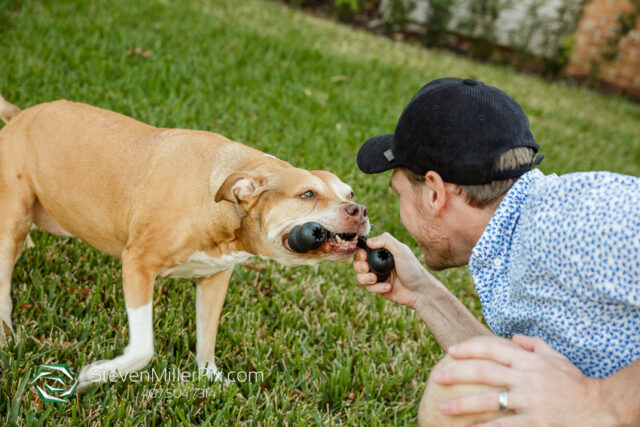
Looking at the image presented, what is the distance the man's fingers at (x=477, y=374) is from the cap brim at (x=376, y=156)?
107 cm

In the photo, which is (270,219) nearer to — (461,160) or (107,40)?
(461,160)

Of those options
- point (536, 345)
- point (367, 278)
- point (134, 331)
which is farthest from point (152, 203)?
point (536, 345)

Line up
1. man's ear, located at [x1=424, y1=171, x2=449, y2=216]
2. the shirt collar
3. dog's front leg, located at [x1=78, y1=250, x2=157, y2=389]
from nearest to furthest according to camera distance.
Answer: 1. the shirt collar
2. man's ear, located at [x1=424, y1=171, x2=449, y2=216]
3. dog's front leg, located at [x1=78, y1=250, x2=157, y2=389]

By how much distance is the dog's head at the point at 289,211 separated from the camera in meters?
3.11

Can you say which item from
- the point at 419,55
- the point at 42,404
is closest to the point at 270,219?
the point at 42,404

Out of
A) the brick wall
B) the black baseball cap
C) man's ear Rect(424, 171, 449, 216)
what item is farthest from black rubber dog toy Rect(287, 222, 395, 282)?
the brick wall

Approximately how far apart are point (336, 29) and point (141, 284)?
10319 mm

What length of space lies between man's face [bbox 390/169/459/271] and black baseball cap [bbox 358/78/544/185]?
161 millimetres

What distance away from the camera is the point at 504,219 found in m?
2.54

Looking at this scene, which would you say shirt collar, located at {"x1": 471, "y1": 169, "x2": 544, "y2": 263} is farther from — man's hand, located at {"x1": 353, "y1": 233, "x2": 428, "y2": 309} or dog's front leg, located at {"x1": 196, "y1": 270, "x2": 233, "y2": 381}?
dog's front leg, located at {"x1": 196, "y1": 270, "x2": 233, "y2": 381}

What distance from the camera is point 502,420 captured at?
2146 mm

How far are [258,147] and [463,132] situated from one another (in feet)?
12.7

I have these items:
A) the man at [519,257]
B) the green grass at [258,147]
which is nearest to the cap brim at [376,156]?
the man at [519,257]
